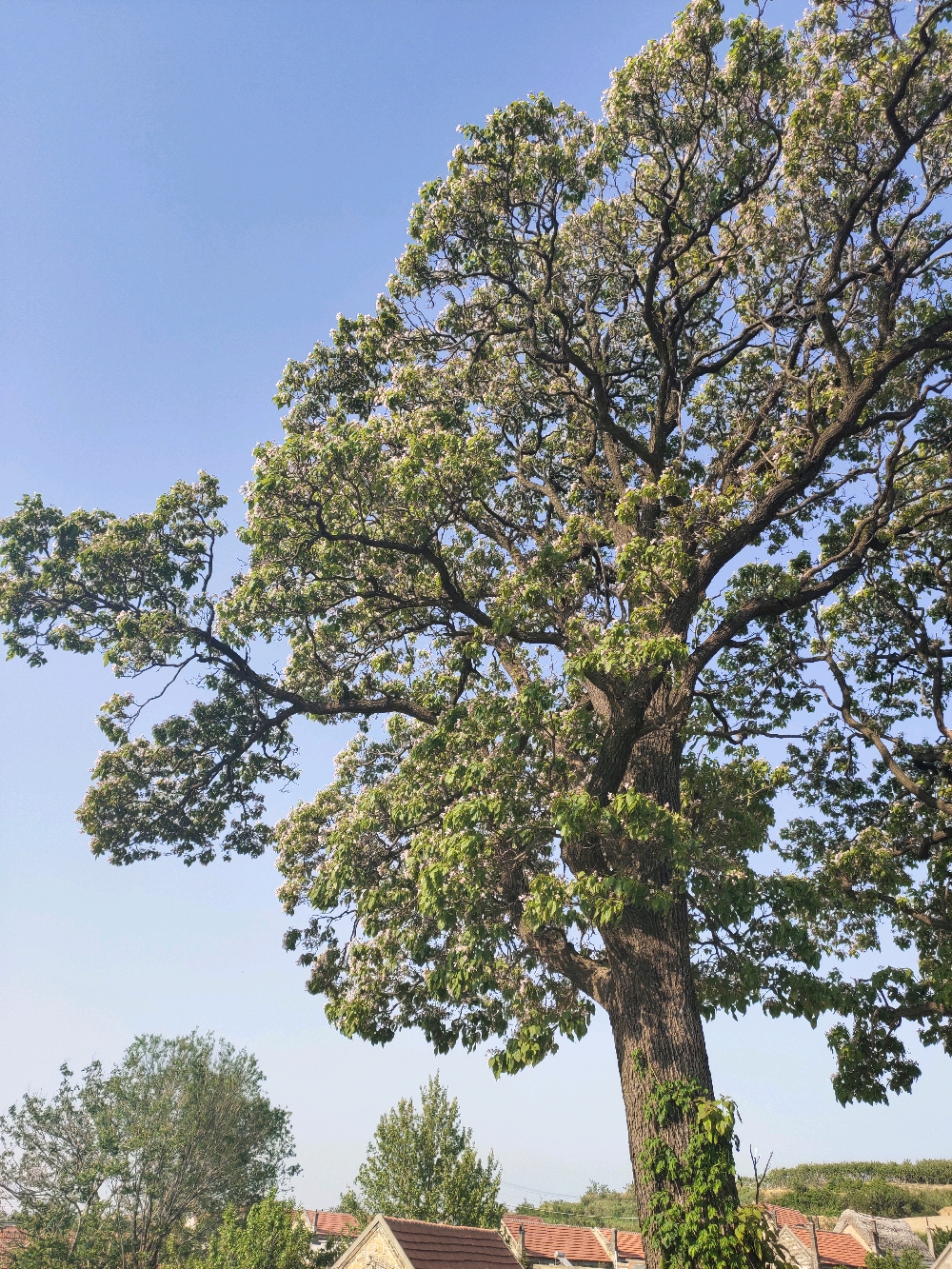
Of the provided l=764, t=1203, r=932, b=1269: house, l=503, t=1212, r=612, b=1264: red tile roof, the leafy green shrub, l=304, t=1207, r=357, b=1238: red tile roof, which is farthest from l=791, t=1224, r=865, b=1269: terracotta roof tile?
l=304, t=1207, r=357, b=1238: red tile roof

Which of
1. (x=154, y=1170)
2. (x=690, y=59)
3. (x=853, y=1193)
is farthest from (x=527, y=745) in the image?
(x=853, y=1193)

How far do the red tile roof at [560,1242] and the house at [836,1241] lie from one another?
10139mm

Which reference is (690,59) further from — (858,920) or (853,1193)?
(853,1193)

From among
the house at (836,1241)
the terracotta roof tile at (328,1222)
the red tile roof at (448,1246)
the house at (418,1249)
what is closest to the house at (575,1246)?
the house at (836,1241)

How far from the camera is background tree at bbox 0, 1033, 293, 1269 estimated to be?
35906mm

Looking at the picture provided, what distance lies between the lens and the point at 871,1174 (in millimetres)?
88188

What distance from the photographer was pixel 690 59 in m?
12.0

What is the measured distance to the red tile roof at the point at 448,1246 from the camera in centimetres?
1541

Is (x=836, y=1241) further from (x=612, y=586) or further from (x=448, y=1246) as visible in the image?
(x=612, y=586)

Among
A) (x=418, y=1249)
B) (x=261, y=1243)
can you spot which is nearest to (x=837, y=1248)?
(x=261, y=1243)

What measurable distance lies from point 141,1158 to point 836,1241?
35393mm

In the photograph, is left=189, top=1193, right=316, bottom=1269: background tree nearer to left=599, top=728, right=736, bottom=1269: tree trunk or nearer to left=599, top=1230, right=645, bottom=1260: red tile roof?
left=599, top=728, right=736, bottom=1269: tree trunk

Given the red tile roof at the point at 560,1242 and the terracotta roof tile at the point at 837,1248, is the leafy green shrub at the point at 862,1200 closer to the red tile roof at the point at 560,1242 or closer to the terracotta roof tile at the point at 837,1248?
the terracotta roof tile at the point at 837,1248

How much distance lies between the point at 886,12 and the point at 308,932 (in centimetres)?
1497
